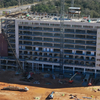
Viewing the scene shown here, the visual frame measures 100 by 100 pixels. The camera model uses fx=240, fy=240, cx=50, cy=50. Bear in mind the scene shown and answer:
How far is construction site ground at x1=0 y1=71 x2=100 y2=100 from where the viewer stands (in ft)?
226

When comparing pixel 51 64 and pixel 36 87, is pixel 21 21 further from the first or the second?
pixel 36 87

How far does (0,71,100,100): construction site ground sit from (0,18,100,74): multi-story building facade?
5.93 meters

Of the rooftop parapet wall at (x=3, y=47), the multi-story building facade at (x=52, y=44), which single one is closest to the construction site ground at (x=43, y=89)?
the multi-story building facade at (x=52, y=44)

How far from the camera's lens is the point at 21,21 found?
8450cm

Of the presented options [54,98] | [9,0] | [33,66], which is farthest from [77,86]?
[9,0]

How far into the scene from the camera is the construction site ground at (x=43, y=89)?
6900 cm

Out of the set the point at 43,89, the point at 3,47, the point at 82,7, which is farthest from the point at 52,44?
the point at 82,7

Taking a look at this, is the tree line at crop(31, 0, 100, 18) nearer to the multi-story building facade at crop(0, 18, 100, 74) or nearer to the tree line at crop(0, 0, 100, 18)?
the tree line at crop(0, 0, 100, 18)

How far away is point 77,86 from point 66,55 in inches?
514

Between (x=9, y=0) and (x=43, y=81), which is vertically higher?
(x=9, y=0)

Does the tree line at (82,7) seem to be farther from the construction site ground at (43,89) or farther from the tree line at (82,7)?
the construction site ground at (43,89)

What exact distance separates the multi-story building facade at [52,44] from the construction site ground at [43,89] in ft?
19.5

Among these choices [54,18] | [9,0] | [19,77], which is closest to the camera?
[19,77]

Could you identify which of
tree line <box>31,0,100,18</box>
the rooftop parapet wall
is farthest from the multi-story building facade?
tree line <box>31,0,100,18</box>
